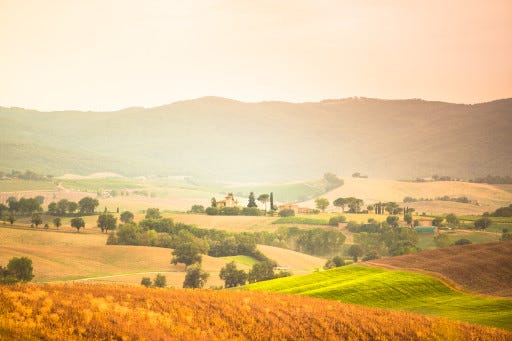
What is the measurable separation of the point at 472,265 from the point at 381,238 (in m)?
107

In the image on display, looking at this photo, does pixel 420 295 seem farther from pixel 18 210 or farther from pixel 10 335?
pixel 18 210

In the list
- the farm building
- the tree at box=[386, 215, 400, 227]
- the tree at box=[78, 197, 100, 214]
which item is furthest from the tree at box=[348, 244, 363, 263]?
the tree at box=[78, 197, 100, 214]

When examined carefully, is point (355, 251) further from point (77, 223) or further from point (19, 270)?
point (19, 270)

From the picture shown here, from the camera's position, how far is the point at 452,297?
1754 inches

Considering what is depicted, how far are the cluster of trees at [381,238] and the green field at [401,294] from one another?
86630 millimetres

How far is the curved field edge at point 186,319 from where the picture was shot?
63.2ft

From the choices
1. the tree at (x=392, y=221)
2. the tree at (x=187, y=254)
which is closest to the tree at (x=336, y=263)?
the tree at (x=187, y=254)

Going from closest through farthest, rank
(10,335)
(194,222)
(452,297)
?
(10,335) → (452,297) → (194,222)

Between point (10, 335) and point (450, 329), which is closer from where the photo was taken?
point (10, 335)

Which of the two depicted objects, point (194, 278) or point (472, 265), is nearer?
point (472, 265)

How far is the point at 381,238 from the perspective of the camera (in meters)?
160

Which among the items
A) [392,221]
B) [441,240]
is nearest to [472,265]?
[441,240]

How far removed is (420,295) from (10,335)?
35.6m

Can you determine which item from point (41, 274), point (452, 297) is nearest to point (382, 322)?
point (452, 297)
